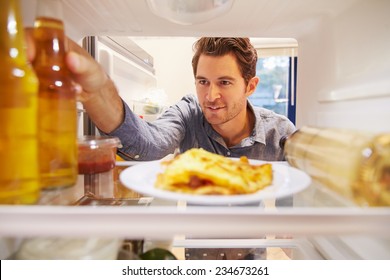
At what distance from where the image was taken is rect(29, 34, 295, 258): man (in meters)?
0.87

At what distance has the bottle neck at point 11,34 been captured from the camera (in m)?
0.42

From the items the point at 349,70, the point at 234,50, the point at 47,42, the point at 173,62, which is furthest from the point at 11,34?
the point at 173,62

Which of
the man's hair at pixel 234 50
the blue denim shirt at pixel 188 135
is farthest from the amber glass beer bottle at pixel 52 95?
the man's hair at pixel 234 50

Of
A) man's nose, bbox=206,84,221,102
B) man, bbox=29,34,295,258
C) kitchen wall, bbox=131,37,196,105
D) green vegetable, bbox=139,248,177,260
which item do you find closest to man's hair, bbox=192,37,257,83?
man, bbox=29,34,295,258

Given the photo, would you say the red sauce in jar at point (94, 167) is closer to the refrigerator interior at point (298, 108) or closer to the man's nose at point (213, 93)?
the refrigerator interior at point (298, 108)

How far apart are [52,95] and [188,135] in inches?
30.7

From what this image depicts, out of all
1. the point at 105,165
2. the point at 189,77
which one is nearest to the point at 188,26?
the point at 105,165

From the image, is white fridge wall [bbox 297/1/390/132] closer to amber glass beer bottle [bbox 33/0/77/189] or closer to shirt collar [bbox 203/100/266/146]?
shirt collar [bbox 203/100/266/146]

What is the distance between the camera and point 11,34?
1.40ft

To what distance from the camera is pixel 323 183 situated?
1.82ft

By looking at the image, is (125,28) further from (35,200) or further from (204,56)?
(35,200)

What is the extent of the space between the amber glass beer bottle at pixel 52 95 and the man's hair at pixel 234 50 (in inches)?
26.9

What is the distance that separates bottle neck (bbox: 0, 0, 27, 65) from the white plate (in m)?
0.23

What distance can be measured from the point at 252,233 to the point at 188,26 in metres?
0.68
